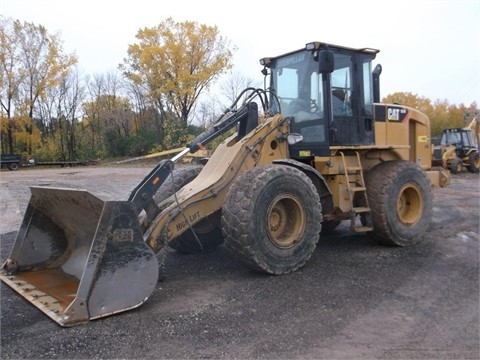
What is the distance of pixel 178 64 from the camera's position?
35.8 m

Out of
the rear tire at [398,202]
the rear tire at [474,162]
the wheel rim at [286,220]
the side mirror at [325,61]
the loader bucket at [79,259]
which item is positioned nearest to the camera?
the loader bucket at [79,259]

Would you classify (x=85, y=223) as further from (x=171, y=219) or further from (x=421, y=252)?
(x=421, y=252)

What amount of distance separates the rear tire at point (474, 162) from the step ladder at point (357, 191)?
17739 mm

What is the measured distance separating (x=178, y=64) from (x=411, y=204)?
102ft

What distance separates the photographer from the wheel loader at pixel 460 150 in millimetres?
20953

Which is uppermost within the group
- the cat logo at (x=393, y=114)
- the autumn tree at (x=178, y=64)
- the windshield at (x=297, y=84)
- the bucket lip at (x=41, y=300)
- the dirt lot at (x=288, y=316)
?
the autumn tree at (x=178, y=64)

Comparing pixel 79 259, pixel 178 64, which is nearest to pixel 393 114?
pixel 79 259

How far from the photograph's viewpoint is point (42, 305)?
4070 mm

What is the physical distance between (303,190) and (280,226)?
0.51m

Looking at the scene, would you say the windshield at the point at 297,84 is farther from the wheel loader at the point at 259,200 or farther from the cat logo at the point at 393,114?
the cat logo at the point at 393,114

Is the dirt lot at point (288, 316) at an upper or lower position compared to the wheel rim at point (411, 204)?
lower

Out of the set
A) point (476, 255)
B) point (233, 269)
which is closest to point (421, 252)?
point (476, 255)

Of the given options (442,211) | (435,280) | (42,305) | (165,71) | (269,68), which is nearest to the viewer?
(42,305)

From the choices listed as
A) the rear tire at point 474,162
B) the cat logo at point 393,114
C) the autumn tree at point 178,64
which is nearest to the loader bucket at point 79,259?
the cat logo at point 393,114
